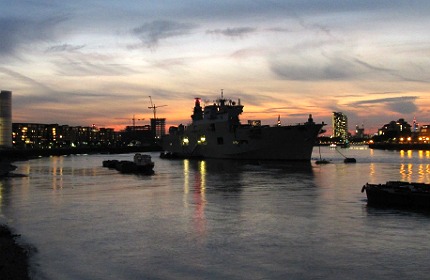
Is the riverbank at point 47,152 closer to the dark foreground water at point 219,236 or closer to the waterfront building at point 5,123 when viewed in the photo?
the waterfront building at point 5,123

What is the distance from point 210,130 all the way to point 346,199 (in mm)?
49327

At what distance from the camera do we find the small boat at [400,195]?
21844 millimetres

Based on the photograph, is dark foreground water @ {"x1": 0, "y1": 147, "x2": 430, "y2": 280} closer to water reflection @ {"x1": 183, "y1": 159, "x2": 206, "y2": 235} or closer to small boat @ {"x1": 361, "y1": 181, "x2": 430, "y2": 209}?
water reflection @ {"x1": 183, "y1": 159, "x2": 206, "y2": 235}

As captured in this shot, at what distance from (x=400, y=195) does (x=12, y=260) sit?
62.9 ft

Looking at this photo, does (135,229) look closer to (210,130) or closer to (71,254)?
(71,254)

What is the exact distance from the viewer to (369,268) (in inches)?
476

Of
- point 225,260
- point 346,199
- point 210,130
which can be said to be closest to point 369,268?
point 225,260

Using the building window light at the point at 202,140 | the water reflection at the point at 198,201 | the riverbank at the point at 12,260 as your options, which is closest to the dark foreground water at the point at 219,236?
the water reflection at the point at 198,201

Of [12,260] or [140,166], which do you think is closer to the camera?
[12,260]

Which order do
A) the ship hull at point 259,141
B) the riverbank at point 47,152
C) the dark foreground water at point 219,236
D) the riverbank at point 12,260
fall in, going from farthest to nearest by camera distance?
the riverbank at point 47,152 < the ship hull at point 259,141 < the dark foreground water at point 219,236 < the riverbank at point 12,260

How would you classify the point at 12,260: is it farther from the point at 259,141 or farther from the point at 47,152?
the point at 47,152

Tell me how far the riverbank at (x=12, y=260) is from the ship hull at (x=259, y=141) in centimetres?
5089

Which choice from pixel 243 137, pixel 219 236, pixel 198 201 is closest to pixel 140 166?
pixel 243 137

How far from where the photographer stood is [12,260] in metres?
12.0
